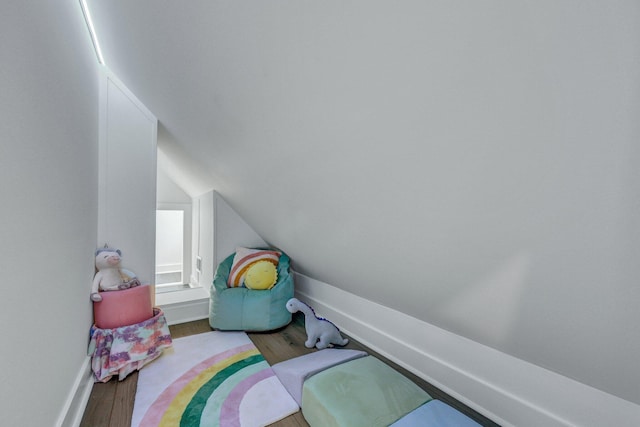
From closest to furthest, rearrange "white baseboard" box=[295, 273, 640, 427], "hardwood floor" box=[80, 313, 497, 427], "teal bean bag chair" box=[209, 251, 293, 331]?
"white baseboard" box=[295, 273, 640, 427] < "hardwood floor" box=[80, 313, 497, 427] < "teal bean bag chair" box=[209, 251, 293, 331]

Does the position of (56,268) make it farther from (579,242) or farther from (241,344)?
(579,242)

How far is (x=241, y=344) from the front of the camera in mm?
2236

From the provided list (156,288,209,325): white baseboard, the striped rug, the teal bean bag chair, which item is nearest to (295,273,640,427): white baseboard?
the teal bean bag chair

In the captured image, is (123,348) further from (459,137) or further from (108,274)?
(459,137)

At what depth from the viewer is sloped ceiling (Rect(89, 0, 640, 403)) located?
1.70 ft

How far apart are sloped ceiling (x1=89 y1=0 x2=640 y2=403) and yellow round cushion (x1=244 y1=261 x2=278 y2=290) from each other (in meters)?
1.26

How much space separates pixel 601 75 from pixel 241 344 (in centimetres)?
252

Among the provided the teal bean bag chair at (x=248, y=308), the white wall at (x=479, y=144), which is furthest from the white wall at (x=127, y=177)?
the white wall at (x=479, y=144)

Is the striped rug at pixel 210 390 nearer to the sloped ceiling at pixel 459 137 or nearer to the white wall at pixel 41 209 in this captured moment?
the white wall at pixel 41 209

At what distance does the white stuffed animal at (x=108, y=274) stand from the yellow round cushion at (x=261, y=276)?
38.4 inches

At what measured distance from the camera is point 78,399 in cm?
141

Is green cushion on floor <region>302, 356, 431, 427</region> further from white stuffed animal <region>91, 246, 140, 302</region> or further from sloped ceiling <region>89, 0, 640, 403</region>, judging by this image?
white stuffed animal <region>91, 246, 140, 302</region>

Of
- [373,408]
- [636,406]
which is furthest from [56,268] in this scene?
[636,406]

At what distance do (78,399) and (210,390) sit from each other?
2.17 feet
